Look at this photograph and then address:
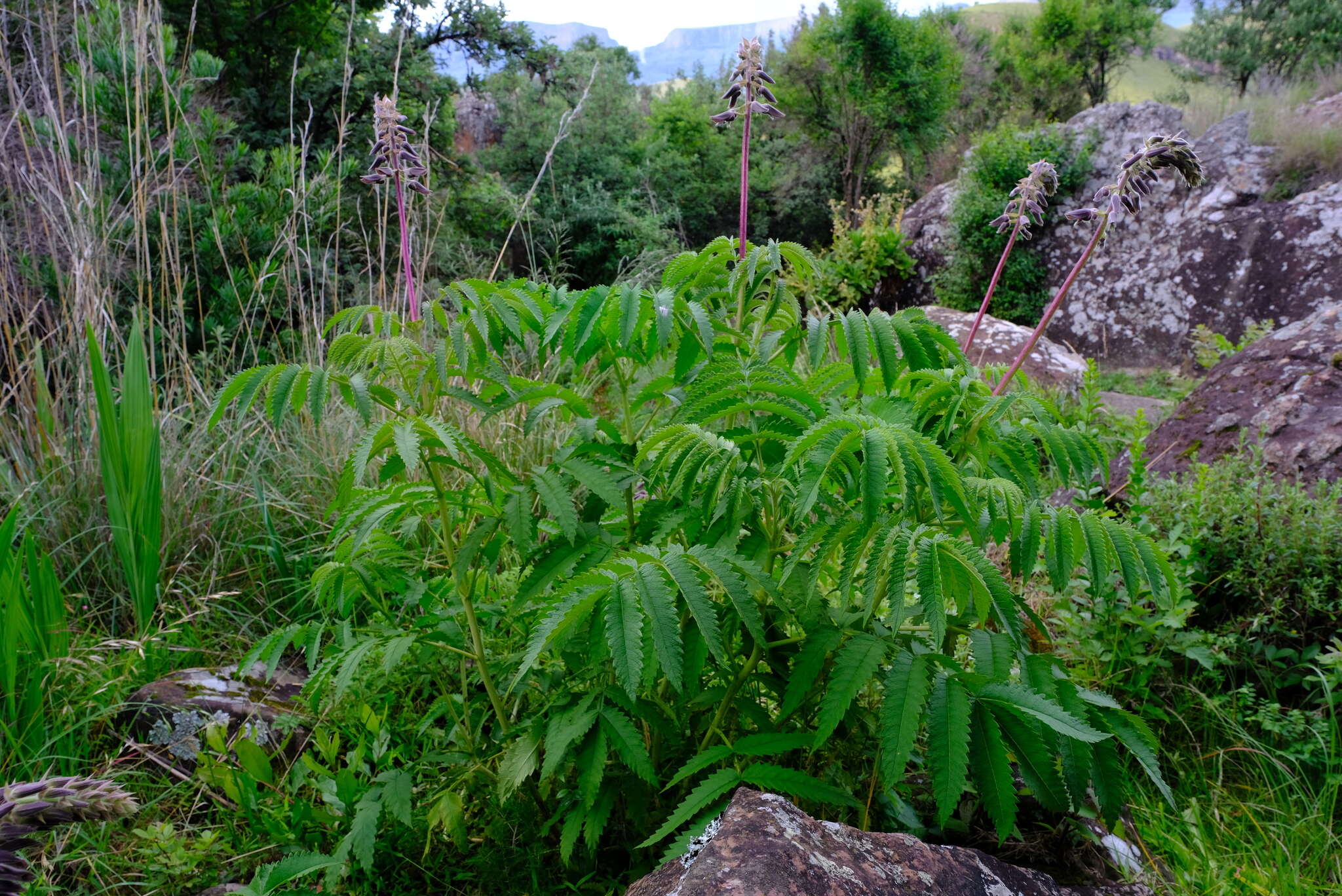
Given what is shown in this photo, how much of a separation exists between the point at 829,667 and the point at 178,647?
1.82 meters

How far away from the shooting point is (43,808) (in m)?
0.85

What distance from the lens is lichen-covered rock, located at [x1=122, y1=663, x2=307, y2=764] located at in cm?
192

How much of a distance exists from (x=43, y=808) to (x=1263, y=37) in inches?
882

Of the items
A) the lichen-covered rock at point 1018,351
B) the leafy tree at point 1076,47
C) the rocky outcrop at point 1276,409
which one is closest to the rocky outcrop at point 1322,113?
the lichen-covered rock at point 1018,351

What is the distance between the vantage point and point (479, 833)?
1646mm

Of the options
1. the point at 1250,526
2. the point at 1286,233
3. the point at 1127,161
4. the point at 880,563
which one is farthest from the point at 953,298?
the point at 880,563

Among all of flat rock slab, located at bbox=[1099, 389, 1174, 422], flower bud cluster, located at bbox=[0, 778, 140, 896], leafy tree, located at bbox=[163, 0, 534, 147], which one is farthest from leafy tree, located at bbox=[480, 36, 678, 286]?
flower bud cluster, located at bbox=[0, 778, 140, 896]

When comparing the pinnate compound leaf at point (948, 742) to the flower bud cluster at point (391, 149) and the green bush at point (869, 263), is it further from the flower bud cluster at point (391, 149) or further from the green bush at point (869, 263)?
the green bush at point (869, 263)

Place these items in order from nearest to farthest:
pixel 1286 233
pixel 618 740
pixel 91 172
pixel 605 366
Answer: pixel 618 740, pixel 605 366, pixel 91 172, pixel 1286 233

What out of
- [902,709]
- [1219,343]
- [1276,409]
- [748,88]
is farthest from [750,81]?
[1219,343]

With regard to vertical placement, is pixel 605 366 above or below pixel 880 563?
above

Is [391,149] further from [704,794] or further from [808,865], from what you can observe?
[808,865]

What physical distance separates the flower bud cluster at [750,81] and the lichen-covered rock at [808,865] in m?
1.11

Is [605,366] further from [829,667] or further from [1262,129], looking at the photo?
[1262,129]
